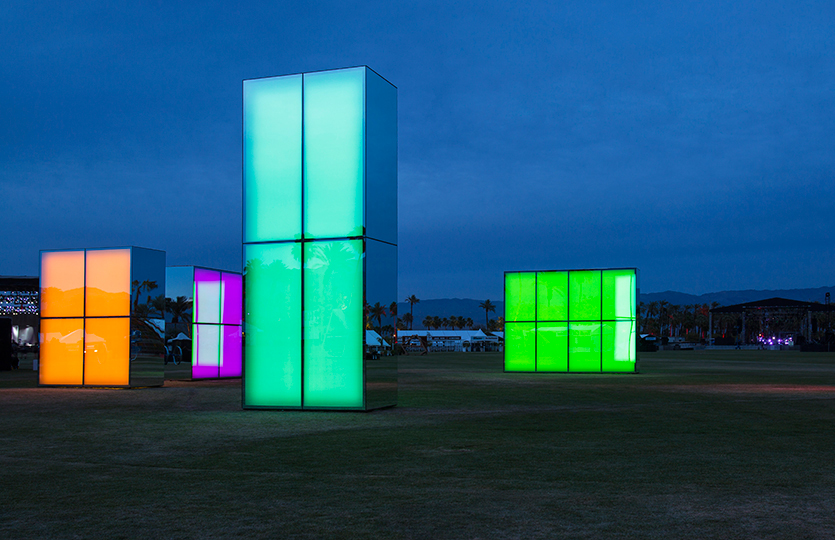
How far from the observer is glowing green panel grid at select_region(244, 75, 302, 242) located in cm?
1531

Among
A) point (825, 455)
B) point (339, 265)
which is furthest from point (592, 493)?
point (339, 265)

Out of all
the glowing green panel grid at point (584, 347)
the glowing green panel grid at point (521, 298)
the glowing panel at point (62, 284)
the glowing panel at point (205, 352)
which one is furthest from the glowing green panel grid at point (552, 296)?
the glowing panel at point (62, 284)

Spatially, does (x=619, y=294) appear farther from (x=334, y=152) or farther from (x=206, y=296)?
(x=334, y=152)

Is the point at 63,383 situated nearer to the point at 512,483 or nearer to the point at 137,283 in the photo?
the point at 137,283

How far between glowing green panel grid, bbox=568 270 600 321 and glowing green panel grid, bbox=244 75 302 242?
19474 mm

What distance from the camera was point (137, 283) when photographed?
22.0 m

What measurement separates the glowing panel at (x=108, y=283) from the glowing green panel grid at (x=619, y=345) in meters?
18.5

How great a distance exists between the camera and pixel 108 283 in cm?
2212

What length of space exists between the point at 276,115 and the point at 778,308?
103965 mm

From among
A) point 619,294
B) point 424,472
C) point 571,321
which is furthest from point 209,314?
point 424,472

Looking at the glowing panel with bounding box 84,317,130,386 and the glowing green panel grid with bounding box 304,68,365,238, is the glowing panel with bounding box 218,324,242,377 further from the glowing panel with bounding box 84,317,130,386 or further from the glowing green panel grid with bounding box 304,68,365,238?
the glowing green panel grid with bounding box 304,68,365,238

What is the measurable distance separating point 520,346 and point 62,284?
17.9 metres

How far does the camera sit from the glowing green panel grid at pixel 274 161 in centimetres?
1531

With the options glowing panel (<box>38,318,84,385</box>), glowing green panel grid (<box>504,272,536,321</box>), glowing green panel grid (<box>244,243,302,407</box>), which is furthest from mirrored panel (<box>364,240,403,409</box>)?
glowing green panel grid (<box>504,272,536,321</box>)
